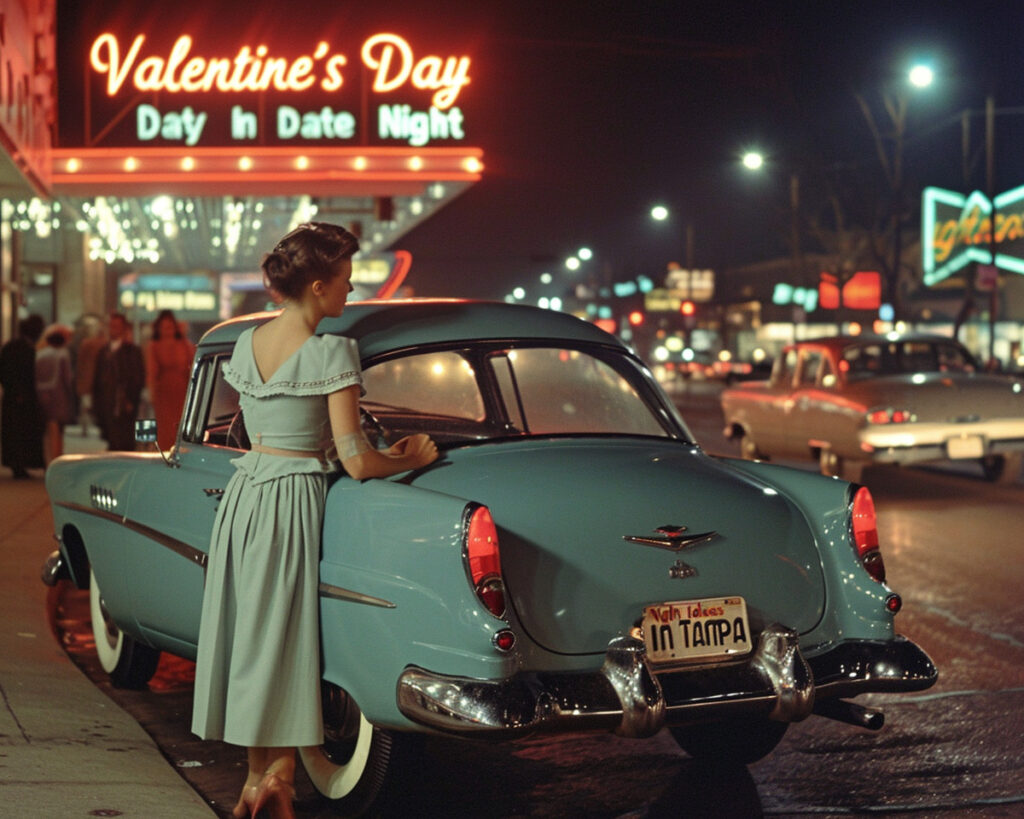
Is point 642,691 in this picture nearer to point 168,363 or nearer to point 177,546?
point 177,546

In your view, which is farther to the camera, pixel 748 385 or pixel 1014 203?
pixel 1014 203

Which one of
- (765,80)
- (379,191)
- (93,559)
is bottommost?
(93,559)

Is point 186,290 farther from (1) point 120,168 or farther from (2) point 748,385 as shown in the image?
(2) point 748,385

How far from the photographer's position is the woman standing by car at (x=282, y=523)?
4.61 meters

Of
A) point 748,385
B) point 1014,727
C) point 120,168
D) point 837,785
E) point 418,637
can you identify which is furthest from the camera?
point 120,168

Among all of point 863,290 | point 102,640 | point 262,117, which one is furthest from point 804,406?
point 863,290

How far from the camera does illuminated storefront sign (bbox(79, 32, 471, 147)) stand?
71.1ft

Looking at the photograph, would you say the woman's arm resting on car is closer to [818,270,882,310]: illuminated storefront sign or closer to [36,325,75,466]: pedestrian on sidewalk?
[36,325,75,466]: pedestrian on sidewalk

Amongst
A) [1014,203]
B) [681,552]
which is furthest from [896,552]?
[1014,203]

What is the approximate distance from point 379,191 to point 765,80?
10834 mm

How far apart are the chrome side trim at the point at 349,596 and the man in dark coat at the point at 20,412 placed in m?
11.9

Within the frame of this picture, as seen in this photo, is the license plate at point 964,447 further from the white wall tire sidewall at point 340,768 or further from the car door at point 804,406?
the white wall tire sidewall at point 340,768

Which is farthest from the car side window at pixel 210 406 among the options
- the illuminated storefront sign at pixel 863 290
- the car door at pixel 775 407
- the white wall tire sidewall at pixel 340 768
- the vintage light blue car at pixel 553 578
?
the illuminated storefront sign at pixel 863 290

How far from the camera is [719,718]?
4547mm
